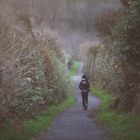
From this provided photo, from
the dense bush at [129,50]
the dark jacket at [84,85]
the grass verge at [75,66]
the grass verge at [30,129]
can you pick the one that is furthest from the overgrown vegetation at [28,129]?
the grass verge at [75,66]

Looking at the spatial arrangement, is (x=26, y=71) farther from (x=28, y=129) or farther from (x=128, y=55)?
(x=28, y=129)

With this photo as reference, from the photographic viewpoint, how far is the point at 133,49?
815 inches

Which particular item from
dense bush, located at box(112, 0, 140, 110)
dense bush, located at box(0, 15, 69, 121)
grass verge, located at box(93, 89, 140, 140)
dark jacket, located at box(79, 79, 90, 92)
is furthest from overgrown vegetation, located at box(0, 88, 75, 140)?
dark jacket, located at box(79, 79, 90, 92)

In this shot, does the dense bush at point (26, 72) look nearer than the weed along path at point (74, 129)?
No

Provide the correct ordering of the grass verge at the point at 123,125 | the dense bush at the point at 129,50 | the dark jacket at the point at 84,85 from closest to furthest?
the grass verge at the point at 123,125, the dense bush at the point at 129,50, the dark jacket at the point at 84,85

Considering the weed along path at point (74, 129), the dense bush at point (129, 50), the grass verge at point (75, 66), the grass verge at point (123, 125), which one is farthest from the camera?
the grass verge at point (75, 66)

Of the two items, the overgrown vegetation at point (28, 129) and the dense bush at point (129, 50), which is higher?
the dense bush at point (129, 50)

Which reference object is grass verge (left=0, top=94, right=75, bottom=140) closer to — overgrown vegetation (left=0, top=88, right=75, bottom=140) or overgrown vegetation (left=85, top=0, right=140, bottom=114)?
overgrown vegetation (left=0, top=88, right=75, bottom=140)

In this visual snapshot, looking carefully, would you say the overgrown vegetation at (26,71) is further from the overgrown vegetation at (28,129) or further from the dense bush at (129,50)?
the dense bush at (129,50)

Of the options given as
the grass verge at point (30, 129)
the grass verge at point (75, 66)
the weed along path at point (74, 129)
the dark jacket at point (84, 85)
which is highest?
the grass verge at point (75, 66)

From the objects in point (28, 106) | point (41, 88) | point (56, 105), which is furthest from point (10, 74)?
point (56, 105)

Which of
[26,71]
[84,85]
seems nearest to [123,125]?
[26,71]

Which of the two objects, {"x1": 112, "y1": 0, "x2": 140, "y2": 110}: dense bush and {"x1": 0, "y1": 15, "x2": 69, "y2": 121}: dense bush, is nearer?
{"x1": 0, "y1": 15, "x2": 69, "y2": 121}: dense bush

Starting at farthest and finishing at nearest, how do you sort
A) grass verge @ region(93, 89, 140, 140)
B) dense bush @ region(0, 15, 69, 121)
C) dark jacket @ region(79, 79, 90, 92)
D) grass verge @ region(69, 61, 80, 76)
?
grass verge @ region(69, 61, 80, 76) < dark jacket @ region(79, 79, 90, 92) < dense bush @ region(0, 15, 69, 121) < grass verge @ region(93, 89, 140, 140)
